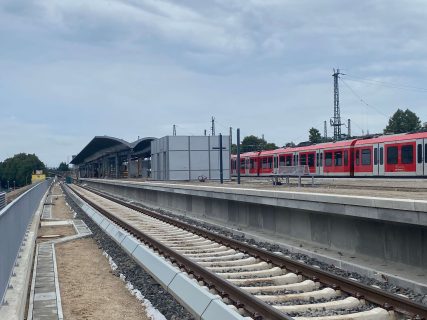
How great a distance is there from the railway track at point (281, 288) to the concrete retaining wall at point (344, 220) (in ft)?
5.95

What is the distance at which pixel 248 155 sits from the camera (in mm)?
52250

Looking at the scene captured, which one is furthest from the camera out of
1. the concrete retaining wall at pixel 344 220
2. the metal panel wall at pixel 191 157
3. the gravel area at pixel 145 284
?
the metal panel wall at pixel 191 157

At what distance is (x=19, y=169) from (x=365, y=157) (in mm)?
162640

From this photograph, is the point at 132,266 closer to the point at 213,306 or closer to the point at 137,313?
the point at 137,313

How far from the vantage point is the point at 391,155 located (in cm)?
2844

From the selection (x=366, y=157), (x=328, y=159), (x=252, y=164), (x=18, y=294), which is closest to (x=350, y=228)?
(x=18, y=294)

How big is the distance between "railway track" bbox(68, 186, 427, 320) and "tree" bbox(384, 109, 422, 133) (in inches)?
3086

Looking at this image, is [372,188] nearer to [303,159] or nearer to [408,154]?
[408,154]

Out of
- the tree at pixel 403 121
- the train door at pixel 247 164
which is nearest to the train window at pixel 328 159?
the train door at pixel 247 164

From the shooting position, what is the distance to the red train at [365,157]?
26.3 meters

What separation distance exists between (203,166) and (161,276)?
3452 cm

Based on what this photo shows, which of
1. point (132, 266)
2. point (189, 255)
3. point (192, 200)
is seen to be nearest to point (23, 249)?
point (132, 266)

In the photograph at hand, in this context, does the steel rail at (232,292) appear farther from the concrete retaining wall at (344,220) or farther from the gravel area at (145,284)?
the concrete retaining wall at (344,220)

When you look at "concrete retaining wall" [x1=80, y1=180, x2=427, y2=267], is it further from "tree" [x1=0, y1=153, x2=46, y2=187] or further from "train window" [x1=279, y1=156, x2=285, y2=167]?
"tree" [x1=0, y1=153, x2=46, y2=187]
